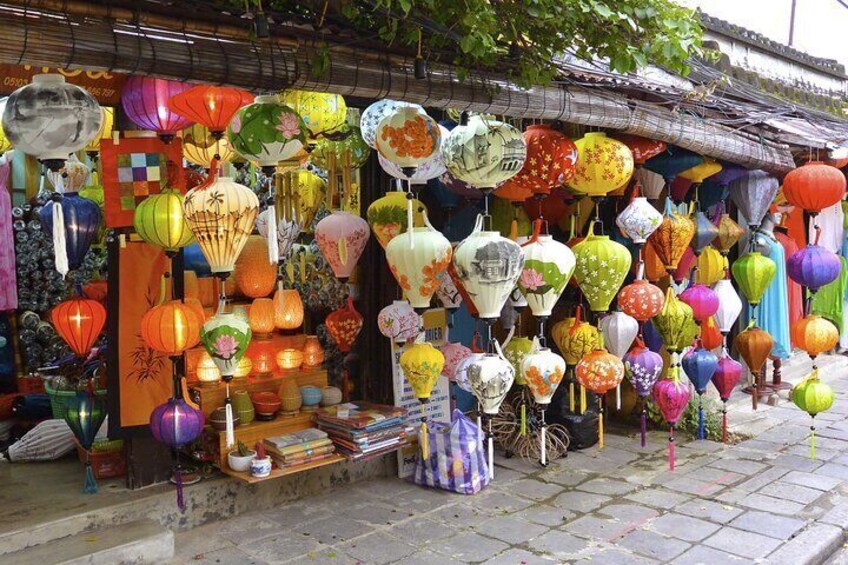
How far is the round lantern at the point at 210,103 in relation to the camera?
450cm

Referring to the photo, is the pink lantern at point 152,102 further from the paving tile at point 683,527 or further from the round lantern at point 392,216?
the paving tile at point 683,527

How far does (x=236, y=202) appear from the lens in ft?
15.2

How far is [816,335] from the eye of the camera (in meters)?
7.77

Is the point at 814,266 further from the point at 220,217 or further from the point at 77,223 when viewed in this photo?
the point at 77,223

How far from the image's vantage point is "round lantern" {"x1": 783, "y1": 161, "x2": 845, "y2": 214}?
7227mm

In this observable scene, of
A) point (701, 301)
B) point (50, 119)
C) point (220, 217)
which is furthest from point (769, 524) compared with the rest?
point (50, 119)

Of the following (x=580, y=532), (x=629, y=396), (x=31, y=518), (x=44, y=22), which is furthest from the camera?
(x=629, y=396)

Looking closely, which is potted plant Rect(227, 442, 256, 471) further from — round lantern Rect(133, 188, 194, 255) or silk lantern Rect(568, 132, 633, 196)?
silk lantern Rect(568, 132, 633, 196)

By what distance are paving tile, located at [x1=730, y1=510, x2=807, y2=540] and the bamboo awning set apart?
11.5ft

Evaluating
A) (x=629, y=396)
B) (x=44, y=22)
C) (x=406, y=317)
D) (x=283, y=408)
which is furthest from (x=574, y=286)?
(x=44, y=22)

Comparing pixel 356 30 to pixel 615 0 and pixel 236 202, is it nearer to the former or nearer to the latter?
pixel 236 202

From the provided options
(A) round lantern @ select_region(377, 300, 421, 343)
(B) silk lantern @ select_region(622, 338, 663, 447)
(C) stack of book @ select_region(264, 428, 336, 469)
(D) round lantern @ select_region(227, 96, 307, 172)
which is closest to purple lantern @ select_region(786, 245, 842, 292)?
(B) silk lantern @ select_region(622, 338, 663, 447)

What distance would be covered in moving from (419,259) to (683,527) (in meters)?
3.41

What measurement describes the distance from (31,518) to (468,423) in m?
3.76
